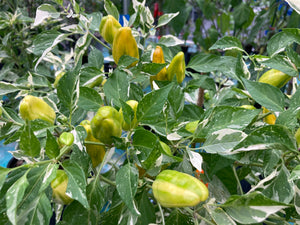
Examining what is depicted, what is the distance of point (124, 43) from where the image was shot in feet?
1.09

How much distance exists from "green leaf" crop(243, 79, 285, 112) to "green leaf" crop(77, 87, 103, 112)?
0.58ft

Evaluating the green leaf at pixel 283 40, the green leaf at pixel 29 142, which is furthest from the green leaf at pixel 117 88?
the green leaf at pixel 283 40

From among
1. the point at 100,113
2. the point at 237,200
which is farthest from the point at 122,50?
the point at 237,200

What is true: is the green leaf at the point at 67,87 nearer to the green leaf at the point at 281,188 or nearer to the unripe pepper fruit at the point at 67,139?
the unripe pepper fruit at the point at 67,139

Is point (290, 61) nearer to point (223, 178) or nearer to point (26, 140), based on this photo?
point (223, 178)

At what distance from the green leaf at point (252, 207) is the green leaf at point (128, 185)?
0.09m

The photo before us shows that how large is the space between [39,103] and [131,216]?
17 cm

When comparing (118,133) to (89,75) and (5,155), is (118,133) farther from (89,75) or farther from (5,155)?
(5,155)

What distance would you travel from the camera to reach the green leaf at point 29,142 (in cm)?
23

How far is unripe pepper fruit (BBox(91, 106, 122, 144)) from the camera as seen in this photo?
251mm

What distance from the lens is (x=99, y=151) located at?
12.9 inches

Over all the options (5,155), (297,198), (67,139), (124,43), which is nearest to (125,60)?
(124,43)

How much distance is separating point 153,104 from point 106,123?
52mm

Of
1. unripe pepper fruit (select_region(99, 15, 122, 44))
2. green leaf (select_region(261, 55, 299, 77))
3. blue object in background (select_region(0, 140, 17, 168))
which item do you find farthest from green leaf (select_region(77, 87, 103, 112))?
blue object in background (select_region(0, 140, 17, 168))
